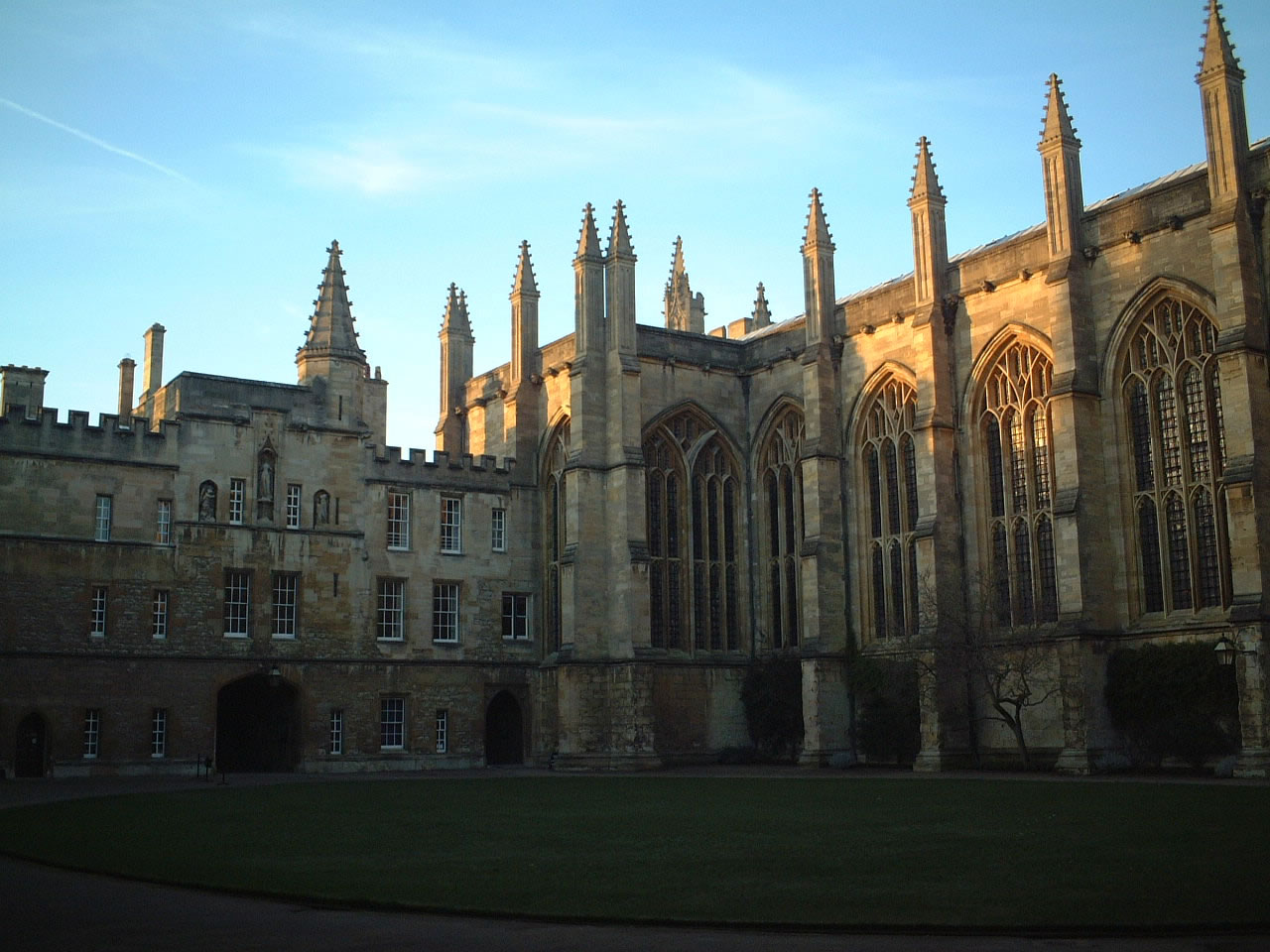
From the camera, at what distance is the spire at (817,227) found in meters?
42.6

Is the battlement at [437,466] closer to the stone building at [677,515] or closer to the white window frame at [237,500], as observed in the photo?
the stone building at [677,515]

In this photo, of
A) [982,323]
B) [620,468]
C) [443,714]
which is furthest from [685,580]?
[982,323]

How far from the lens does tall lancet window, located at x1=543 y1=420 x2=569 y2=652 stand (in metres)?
45.8

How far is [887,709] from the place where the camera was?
38781 millimetres

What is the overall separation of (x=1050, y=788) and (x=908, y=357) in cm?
1703

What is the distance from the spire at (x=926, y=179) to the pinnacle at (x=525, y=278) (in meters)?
14.9

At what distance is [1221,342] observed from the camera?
30.7 metres

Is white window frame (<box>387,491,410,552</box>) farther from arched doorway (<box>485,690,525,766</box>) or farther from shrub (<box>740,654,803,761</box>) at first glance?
shrub (<box>740,654,803,761</box>)

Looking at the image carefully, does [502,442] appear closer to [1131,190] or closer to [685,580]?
[685,580]

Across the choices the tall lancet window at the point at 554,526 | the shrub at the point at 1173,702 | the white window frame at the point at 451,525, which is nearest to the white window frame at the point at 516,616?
the tall lancet window at the point at 554,526

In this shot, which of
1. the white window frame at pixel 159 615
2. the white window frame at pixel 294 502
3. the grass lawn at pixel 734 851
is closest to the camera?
the grass lawn at pixel 734 851

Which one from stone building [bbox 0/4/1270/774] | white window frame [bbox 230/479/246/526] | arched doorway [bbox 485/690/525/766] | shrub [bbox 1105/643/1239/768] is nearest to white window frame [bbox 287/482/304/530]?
stone building [bbox 0/4/1270/774]

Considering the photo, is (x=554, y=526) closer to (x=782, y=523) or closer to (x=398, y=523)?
(x=398, y=523)

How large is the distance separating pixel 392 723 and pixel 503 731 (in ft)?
15.2
